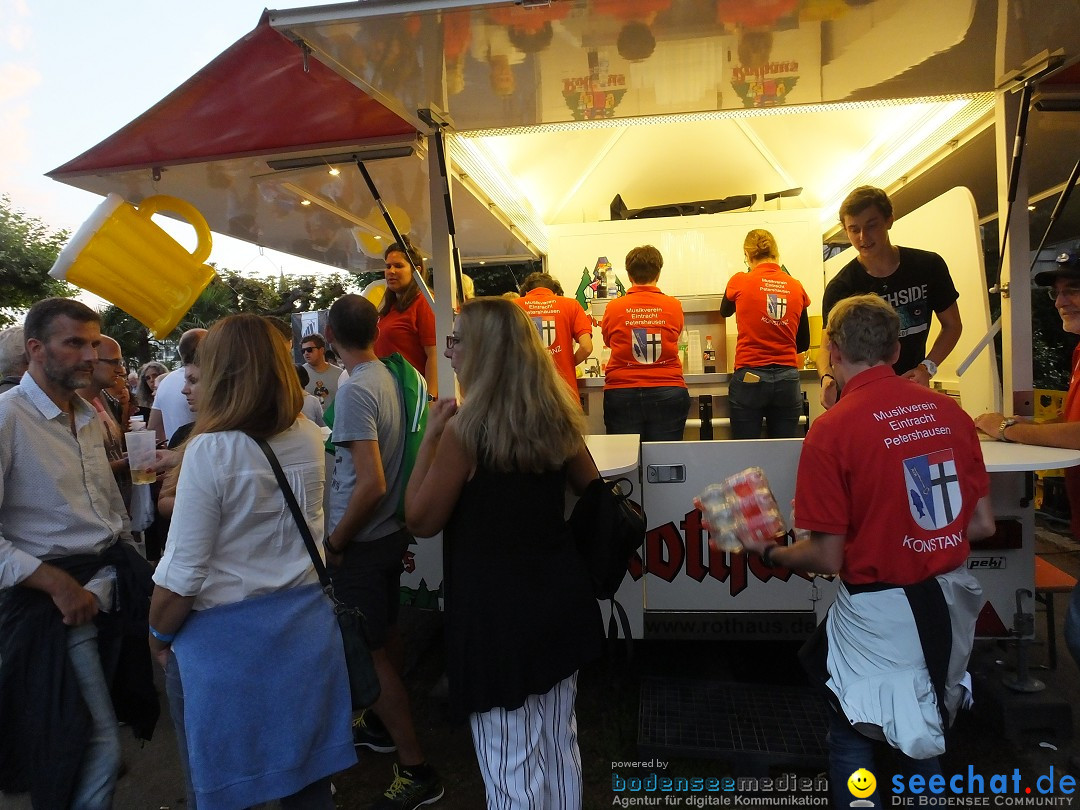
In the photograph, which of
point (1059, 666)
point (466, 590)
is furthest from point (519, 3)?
point (1059, 666)

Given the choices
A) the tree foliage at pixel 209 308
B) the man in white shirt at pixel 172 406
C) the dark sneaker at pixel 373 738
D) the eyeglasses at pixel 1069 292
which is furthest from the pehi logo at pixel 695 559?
the tree foliage at pixel 209 308

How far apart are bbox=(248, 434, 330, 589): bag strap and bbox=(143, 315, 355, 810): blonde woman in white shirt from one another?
0.01 meters

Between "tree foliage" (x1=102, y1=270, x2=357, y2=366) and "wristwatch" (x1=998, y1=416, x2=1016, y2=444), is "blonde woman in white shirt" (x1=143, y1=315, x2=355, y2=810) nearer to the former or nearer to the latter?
"wristwatch" (x1=998, y1=416, x2=1016, y2=444)

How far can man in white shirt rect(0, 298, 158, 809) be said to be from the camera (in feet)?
6.39

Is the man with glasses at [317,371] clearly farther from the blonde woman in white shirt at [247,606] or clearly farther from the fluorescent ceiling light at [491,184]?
the blonde woman in white shirt at [247,606]

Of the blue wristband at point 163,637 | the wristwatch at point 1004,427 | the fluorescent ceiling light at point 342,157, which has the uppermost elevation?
the fluorescent ceiling light at point 342,157

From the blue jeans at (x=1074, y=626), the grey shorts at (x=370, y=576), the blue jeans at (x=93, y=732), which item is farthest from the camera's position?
the grey shorts at (x=370, y=576)

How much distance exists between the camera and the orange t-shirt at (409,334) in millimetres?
4129

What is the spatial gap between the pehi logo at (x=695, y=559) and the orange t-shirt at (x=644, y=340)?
1.40m

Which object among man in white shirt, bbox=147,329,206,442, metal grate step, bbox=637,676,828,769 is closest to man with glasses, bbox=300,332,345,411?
man in white shirt, bbox=147,329,206,442

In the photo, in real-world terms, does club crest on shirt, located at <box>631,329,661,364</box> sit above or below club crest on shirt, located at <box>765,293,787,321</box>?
below

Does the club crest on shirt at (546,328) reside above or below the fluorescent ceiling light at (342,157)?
below

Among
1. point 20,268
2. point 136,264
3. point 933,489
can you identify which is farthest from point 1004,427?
point 20,268

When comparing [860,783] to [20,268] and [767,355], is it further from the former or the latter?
[20,268]
